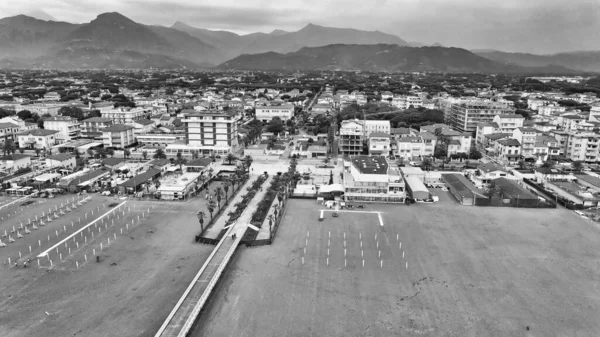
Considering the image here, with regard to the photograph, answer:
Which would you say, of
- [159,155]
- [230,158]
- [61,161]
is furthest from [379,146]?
[61,161]

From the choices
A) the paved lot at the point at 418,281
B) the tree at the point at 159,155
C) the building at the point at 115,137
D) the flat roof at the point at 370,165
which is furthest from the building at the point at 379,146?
the building at the point at 115,137

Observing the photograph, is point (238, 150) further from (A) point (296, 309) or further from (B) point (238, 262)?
(A) point (296, 309)

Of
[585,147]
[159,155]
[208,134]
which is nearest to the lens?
[159,155]

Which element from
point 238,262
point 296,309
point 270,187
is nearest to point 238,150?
point 270,187

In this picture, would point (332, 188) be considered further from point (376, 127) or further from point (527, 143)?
point (527, 143)

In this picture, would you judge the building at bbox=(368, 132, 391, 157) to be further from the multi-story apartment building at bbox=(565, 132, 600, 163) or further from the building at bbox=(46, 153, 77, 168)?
the building at bbox=(46, 153, 77, 168)

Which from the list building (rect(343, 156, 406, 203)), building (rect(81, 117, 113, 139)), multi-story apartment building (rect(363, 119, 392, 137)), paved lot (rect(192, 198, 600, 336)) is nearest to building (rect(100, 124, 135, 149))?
building (rect(81, 117, 113, 139))

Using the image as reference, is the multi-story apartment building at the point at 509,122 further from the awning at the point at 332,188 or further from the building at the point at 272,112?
the building at the point at 272,112
